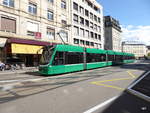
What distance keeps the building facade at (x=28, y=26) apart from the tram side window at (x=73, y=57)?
857 centimetres

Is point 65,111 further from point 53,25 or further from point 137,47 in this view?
point 137,47

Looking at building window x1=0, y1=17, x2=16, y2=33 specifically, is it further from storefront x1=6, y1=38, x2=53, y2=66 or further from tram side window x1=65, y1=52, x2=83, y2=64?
tram side window x1=65, y1=52, x2=83, y2=64

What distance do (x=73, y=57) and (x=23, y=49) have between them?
8.71 meters

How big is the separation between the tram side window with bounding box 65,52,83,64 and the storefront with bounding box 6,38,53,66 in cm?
716

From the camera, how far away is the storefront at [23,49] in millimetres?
18000

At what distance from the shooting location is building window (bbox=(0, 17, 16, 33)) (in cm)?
1835

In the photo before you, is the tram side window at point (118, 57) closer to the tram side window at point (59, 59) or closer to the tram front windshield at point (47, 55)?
the tram side window at point (59, 59)

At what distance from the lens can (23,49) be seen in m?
19.2

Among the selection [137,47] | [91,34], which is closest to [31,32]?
[91,34]

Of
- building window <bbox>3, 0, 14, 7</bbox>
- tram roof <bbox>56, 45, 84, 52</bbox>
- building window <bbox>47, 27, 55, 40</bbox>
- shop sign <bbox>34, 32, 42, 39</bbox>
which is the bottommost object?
tram roof <bbox>56, 45, 84, 52</bbox>

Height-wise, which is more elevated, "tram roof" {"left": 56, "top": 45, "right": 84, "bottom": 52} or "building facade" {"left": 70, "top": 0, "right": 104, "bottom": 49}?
"building facade" {"left": 70, "top": 0, "right": 104, "bottom": 49}

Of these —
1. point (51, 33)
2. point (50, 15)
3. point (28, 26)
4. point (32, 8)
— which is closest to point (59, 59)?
point (28, 26)

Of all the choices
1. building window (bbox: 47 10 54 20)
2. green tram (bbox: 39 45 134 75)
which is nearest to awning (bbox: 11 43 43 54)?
green tram (bbox: 39 45 134 75)

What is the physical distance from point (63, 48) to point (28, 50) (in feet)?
29.5
